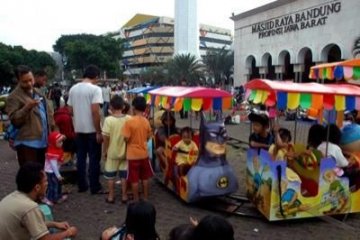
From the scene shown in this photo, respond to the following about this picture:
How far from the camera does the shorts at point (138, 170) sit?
235 inches

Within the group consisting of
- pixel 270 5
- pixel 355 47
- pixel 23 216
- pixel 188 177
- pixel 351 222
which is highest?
pixel 270 5

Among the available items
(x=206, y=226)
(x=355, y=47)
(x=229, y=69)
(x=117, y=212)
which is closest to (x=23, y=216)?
(x=206, y=226)

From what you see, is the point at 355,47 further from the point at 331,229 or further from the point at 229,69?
the point at 229,69

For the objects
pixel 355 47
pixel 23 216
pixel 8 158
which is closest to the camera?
pixel 23 216

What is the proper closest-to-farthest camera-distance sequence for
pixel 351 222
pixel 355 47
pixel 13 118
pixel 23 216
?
pixel 23 216 < pixel 13 118 < pixel 351 222 < pixel 355 47

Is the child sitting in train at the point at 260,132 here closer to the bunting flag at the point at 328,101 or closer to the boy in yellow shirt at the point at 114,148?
the bunting flag at the point at 328,101

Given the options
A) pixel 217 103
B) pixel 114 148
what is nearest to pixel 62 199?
pixel 114 148

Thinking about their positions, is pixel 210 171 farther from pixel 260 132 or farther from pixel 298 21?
pixel 298 21

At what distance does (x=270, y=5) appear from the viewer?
97.4ft

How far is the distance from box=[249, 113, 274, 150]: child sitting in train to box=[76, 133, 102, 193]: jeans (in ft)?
7.47

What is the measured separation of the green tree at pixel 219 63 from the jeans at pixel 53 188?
37914 mm

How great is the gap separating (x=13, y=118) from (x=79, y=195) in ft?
6.27

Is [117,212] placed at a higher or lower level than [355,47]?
lower

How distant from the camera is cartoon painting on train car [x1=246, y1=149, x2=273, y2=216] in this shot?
5.26 meters
